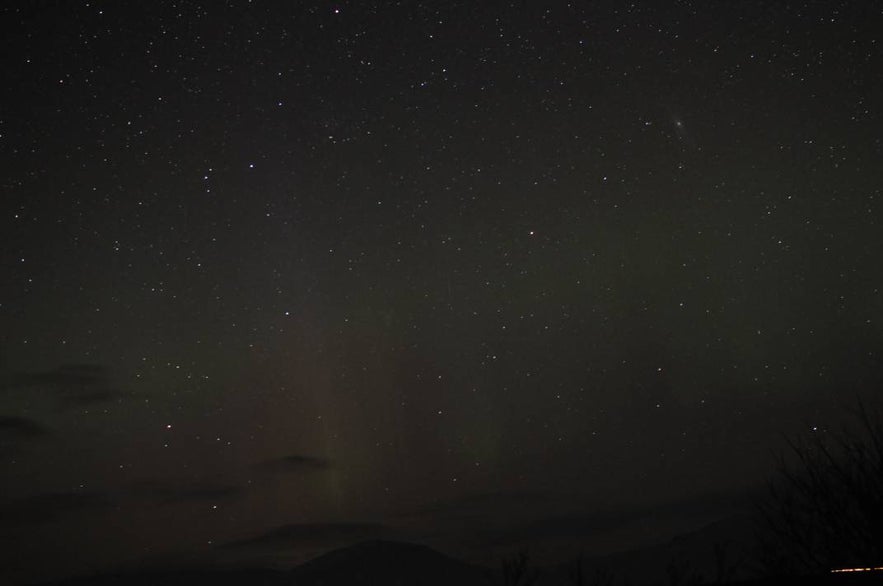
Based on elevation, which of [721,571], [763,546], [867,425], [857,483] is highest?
[867,425]

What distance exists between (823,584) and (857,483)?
9.15 metres

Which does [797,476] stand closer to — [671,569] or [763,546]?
[763,546]

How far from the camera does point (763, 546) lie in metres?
19.2

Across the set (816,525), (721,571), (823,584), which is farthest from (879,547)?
(721,571)

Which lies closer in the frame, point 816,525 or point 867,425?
point 867,425

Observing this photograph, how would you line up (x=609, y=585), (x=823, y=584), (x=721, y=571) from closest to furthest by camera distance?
(x=823, y=584)
(x=609, y=585)
(x=721, y=571)

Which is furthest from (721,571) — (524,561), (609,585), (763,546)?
(763,546)

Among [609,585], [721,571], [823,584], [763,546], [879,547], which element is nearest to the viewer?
[823,584]

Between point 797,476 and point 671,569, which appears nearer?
point 797,476

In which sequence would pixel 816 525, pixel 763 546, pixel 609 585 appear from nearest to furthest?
pixel 816 525
pixel 763 546
pixel 609 585

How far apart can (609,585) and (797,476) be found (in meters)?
20.8

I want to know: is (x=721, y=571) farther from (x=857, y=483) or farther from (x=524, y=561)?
(x=857, y=483)

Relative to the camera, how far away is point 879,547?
12.1 metres

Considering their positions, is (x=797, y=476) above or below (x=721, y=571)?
above
